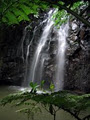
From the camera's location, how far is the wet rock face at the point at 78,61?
28.1 ft

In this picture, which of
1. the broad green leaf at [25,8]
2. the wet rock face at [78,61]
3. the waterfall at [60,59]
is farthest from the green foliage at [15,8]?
the waterfall at [60,59]

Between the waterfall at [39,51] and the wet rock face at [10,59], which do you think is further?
the wet rock face at [10,59]

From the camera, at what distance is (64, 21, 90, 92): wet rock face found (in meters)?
8.55

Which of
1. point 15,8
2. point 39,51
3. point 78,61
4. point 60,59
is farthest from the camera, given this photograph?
point 39,51

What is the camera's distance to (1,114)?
4.61m

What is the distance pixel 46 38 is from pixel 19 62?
267cm

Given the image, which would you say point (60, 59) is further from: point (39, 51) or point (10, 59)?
point (10, 59)

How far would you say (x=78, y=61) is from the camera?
9141mm

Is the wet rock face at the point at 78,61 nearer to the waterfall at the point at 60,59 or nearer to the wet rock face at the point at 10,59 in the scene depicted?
the waterfall at the point at 60,59

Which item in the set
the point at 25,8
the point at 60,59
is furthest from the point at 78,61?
the point at 25,8

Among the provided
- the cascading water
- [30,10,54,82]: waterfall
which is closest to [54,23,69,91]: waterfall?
the cascading water

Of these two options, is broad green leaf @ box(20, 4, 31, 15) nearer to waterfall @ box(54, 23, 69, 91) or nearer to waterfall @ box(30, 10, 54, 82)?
waterfall @ box(54, 23, 69, 91)

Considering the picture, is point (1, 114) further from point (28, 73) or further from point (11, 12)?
point (28, 73)

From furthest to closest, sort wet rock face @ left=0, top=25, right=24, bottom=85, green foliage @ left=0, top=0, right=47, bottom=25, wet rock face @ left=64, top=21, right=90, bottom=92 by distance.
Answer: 1. wet rock face @ left=0, top=25, right=24, bottom=85
2. wet rock face @ left=64, top=21, right=90, bottom=92
3. green foliage @ left=0, top=0, right=47, bottom=25
